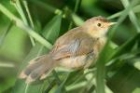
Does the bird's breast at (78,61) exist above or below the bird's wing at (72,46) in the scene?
below

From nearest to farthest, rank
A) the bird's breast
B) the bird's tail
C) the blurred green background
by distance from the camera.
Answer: the blurred green background → the bird's tail → the bird's breast

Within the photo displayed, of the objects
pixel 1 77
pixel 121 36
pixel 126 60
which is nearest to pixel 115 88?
pixel 126 60

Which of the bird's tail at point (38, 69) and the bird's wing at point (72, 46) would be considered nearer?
the bird's tail at point (38, 69)

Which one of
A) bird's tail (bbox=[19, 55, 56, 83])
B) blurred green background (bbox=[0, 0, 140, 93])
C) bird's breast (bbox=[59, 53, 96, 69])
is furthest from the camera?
bird's breast (bbox=[59, 53, 96, 69])

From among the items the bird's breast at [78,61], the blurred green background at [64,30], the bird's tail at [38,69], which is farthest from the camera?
the bird's breast at [78,61]

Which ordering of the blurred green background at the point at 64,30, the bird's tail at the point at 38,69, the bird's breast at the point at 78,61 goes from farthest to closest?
the bird's breast at the point at 78,61, the bird's tail at the point at 38,69, the blurred green background at the point at 64,30

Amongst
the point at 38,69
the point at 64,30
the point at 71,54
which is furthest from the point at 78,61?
the point at 64,30

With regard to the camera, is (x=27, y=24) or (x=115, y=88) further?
(x=27, y=24)

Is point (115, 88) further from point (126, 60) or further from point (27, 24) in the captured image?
point (27, 24)
